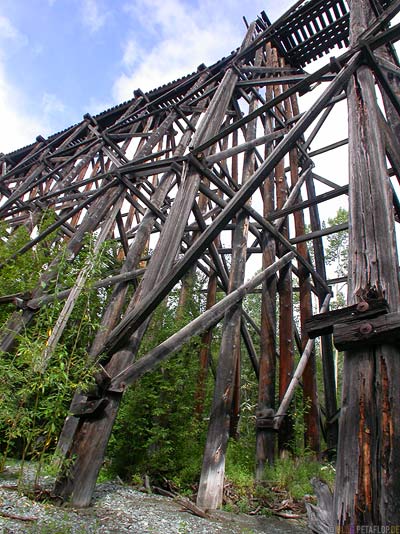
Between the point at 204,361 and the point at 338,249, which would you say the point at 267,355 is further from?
the point at 338,249

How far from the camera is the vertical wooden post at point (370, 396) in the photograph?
1.35 m

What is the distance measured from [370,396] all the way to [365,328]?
266 millimetres

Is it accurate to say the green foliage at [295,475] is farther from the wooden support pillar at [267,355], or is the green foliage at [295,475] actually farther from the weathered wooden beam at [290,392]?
the weathered wooden beam at [290,392]

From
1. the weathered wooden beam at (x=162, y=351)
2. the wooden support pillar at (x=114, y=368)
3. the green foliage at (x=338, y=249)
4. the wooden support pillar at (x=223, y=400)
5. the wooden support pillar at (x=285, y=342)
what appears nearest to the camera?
the wooden support pillar at (x=114, y=368)

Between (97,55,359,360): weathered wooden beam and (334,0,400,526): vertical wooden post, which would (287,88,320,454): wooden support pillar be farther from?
(334,0,400,526): vertical wooden post

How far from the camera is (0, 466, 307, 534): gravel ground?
2086 mm

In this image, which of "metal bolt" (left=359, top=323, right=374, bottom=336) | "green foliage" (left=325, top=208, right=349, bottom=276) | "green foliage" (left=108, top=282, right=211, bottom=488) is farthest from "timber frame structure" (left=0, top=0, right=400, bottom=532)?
"green foliage" (left=325, top=208, right=349, bottom=276)

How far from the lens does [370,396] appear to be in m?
1.52

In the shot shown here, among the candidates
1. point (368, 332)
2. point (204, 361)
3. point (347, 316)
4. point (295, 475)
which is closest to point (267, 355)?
point (204, 361)

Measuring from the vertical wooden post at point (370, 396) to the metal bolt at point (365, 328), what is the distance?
85 mm

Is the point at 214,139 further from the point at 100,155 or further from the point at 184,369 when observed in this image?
the point at 100,155

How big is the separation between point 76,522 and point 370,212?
7.90 feet

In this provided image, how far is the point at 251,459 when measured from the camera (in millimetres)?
4547

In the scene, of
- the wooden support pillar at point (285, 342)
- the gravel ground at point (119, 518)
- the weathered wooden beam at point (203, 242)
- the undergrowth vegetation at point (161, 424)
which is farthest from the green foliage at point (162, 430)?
the weathered wooden beam at point (203, 242)
